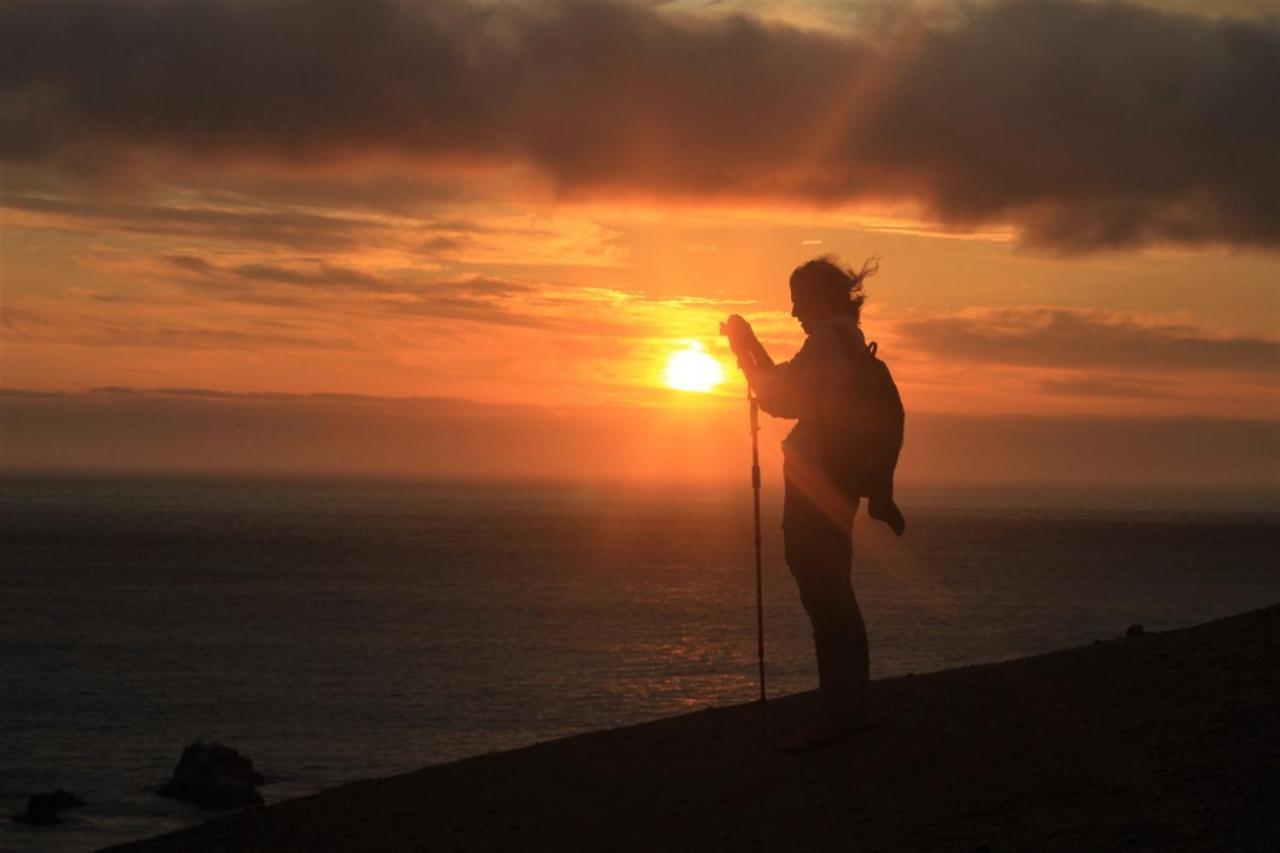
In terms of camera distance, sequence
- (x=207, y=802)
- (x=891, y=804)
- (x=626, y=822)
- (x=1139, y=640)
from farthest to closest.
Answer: (x=207, y=802)
(x=1139, y=640)
(x=626, y=822)
(x=891, y=804)

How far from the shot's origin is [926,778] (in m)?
8.00

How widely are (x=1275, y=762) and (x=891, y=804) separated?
6.00ft

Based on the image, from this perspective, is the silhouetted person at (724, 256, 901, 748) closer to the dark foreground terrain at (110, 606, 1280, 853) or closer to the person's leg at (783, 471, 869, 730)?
the person's leg at (783, 471, 869, 730)

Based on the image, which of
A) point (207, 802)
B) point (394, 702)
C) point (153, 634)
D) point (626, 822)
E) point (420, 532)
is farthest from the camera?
point (420, 532)

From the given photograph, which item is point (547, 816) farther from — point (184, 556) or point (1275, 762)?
point (184, 556)

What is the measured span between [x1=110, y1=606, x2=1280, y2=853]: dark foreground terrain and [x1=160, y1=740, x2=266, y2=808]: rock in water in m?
12.4

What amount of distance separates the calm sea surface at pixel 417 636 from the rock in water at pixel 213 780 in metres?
0.43

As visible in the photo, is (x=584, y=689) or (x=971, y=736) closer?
(x=971, y=736)

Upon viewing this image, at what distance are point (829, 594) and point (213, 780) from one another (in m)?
16.3

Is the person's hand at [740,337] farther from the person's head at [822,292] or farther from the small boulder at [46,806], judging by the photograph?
the small boulder at [46,806]

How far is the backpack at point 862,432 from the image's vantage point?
28.6 feet

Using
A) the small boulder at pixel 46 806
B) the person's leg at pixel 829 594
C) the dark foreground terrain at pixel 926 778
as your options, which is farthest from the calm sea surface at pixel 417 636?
the person's leg at pixel 829 594

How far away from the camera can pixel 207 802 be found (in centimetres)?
2247

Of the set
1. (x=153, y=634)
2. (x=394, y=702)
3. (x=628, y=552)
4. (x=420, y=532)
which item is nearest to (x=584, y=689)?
(x=394, y=702)
